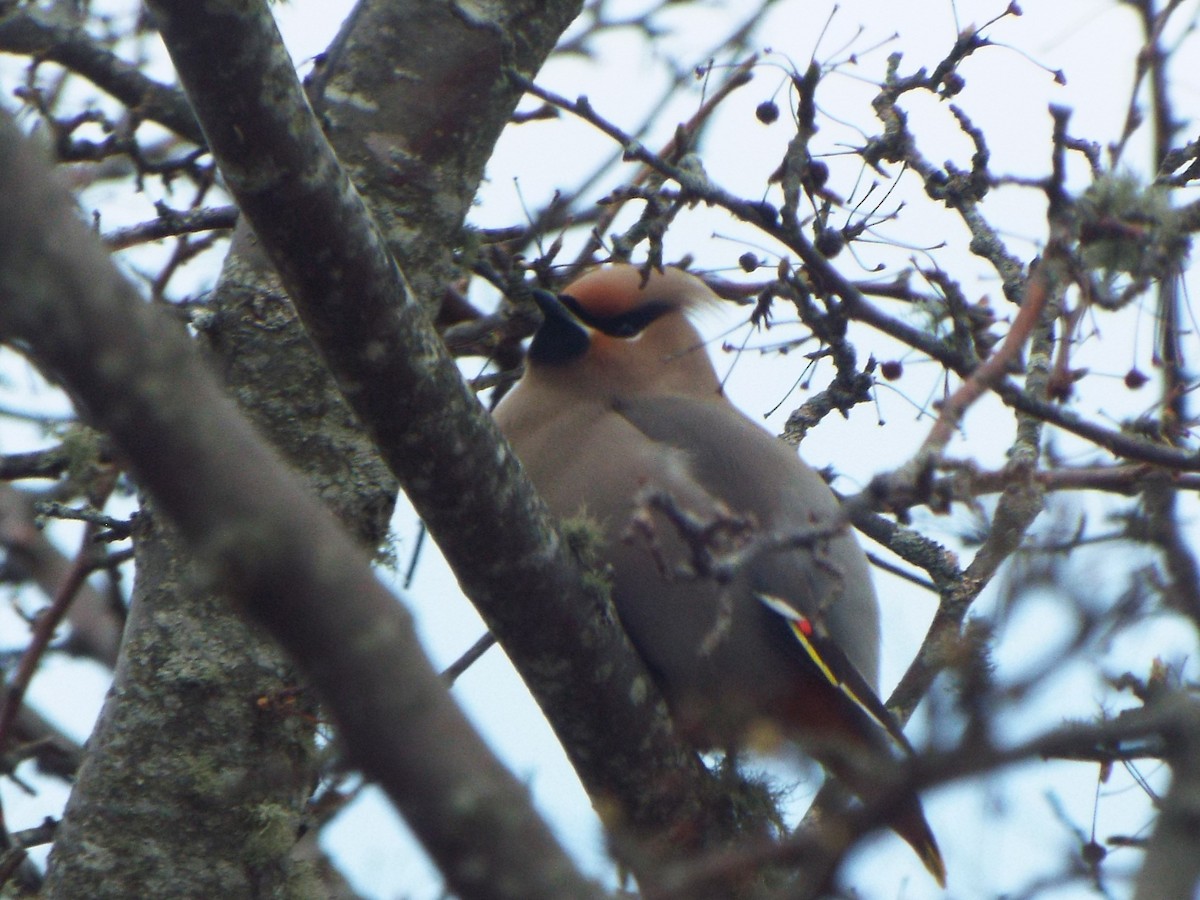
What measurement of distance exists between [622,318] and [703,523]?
143cm

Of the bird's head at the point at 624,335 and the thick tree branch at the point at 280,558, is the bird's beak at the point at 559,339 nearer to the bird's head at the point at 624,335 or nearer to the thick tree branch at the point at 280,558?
the bird's head at the point at 624,335

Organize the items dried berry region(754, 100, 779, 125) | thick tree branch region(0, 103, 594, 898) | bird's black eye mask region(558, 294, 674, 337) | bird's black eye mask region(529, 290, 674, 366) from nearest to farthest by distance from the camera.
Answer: thick tree branch region(0, 103, 594, 898) < dried berry region(754, 100, 779, 125) < bird's black eye mask region(529, 290, 674, 366) < bird's black eye mask region(558, 294, 674, 337)

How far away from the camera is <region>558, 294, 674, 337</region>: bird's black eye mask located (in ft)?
14.2

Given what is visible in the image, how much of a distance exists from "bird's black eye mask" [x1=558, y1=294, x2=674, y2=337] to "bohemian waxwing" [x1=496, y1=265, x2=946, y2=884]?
0.26 feet

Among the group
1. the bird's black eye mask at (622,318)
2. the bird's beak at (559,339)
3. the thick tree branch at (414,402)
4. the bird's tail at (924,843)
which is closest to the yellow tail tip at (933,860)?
the bird's tail at (924,843)

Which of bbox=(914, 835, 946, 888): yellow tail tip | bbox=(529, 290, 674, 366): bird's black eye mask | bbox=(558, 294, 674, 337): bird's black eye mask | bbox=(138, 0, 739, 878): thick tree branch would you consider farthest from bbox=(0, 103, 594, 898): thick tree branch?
bbox=(558, 294, 674, 337): bird's black eye mask

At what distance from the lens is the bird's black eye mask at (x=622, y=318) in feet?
14.2

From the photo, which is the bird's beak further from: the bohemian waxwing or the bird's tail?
the bird's tail

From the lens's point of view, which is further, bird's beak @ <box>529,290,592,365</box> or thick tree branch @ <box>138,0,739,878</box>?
bird's beak @ <box>529,290,592,365</box>

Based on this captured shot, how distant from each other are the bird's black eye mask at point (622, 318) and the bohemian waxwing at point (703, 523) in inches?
3.1

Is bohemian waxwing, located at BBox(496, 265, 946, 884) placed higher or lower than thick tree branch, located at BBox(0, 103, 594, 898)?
higher

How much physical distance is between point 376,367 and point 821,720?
61.8 inches

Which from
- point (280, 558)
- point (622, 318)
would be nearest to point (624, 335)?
point (622, 318)

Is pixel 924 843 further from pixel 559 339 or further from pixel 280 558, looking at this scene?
pixel 280 558
